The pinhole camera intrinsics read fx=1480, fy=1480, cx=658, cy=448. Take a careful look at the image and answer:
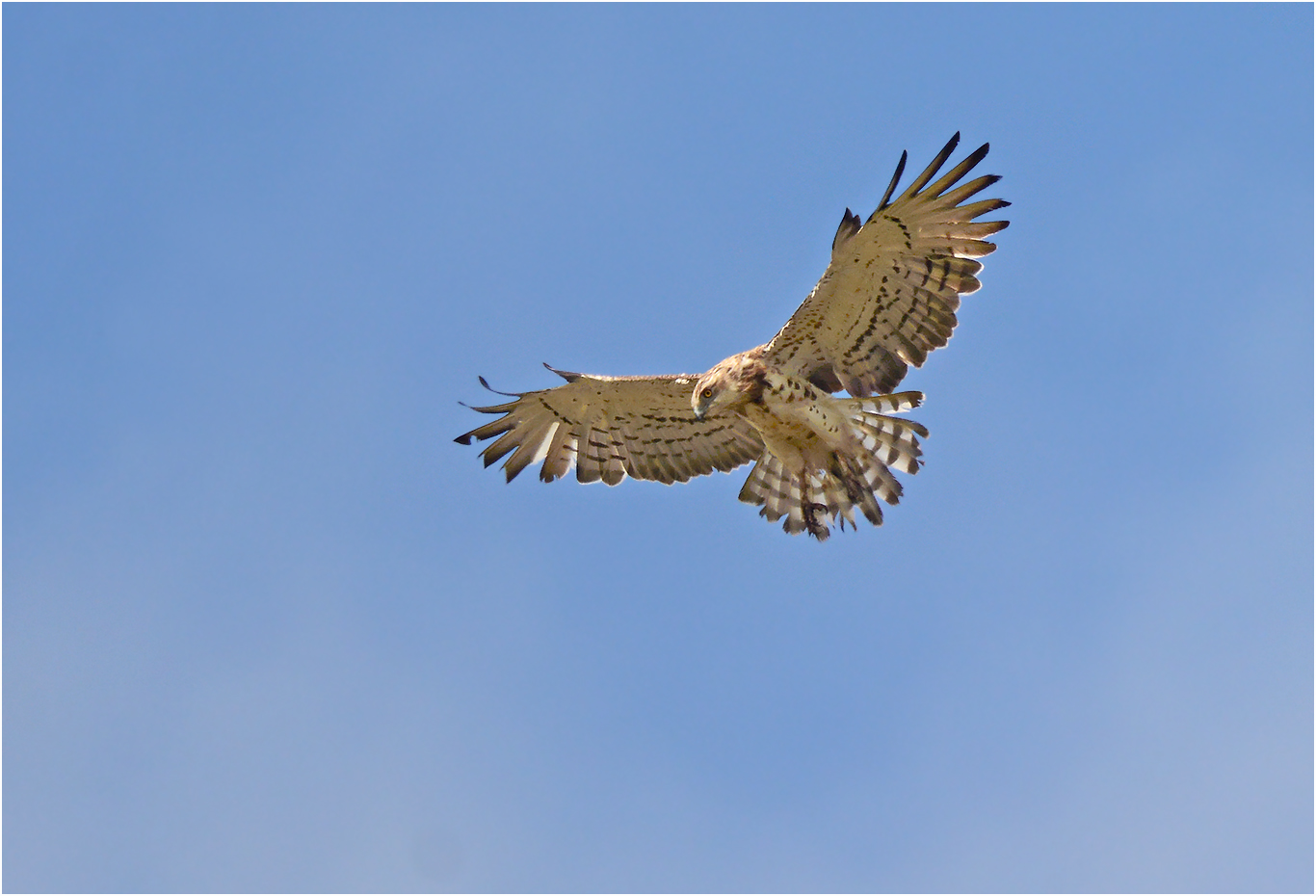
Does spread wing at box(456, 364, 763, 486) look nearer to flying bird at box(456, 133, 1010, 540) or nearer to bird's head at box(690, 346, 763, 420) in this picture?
flying bird at box(456, 133, 1010, 540)

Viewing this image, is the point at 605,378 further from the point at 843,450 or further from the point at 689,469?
the point at 843,450

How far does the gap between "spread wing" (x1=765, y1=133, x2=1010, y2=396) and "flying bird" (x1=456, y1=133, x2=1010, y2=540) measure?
1 cm

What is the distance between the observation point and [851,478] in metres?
12.7

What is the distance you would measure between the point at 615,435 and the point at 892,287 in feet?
10.1

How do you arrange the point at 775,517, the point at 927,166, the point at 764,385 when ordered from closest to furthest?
1. the point at 927,166
2. the point at 764,385
3. the point at 775,517

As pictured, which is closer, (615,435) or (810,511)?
(810,511)

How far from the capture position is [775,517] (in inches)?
521

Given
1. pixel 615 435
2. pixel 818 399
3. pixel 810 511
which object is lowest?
pixel 810 511

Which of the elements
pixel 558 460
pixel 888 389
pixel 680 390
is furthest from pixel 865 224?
pixel 558 460

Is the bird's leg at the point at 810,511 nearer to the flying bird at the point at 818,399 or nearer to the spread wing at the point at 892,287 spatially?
the flying bird at the point at 818,399

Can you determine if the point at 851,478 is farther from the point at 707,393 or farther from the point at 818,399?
the point at 707,393

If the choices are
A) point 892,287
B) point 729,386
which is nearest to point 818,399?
point 729,386

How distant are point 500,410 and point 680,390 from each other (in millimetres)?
1664

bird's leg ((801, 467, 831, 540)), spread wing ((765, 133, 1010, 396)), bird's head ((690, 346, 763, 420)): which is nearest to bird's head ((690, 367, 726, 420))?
bird's head ((690, 346, 763, 420))
